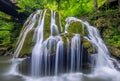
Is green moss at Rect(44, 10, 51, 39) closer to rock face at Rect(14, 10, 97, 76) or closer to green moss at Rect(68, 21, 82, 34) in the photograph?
rock face at Rect(14, 10, 97, 76)

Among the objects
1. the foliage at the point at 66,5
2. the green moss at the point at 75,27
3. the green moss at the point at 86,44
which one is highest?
the foliage at the point at 66,5

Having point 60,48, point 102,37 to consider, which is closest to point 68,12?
point 102,37

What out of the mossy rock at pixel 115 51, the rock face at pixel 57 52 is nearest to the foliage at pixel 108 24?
the mossy rock at pixel 115 51

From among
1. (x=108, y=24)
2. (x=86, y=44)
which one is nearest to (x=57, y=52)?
(x=86, y=44)

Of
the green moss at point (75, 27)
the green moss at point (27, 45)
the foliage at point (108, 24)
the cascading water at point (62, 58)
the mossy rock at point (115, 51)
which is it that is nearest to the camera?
the cascading water at point (62, 58)

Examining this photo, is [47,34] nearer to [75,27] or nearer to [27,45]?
[27,45]

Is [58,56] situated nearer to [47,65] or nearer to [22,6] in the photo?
[47,65]

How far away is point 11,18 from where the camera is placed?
23.9 m

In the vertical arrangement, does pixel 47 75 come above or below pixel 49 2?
below

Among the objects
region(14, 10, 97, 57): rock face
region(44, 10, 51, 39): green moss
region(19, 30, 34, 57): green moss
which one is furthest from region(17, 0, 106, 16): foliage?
region(19, 30, 34, 57): green moss

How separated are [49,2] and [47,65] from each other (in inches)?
573

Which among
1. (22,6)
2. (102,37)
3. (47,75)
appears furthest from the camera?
(22,6)

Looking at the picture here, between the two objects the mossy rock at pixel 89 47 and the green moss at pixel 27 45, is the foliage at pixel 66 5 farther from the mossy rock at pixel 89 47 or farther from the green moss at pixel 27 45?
the mossy rock at pixel 89 47

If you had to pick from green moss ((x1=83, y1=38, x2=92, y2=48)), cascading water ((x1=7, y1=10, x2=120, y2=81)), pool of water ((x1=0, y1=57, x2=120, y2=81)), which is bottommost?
pool of water ((x1=0, y1=57, x2=120, y2=81))
